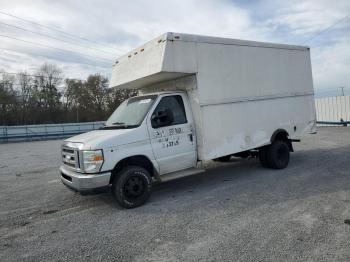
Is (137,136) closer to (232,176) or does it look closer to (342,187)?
(232,176)

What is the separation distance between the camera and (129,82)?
7695 mm

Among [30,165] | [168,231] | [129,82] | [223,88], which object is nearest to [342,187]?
[223,88]

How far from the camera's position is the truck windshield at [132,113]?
639 cm

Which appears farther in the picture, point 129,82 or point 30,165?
point 30,165

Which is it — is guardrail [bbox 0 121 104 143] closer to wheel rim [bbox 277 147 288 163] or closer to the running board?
wheel rim [bbox 277 147 288 163]

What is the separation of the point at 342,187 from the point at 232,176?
2.68 m

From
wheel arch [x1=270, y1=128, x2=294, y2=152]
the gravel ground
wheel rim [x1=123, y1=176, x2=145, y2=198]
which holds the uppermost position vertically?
wheel arch [x1=270, y1=128, x2=294, y2=152]

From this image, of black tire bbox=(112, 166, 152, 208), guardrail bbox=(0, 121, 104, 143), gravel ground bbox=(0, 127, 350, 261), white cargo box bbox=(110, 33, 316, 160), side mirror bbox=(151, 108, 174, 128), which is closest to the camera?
gravel ground bbox=(0, 127, 350, 261)

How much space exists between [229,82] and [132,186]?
11.5 ft

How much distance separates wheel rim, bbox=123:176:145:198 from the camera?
591 cm

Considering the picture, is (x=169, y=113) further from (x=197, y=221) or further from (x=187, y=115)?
(x=197, y=221)

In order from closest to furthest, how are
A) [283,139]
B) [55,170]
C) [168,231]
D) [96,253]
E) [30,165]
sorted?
[96,253]
[168,231]
[283,139]
[55,170]
[30,165]

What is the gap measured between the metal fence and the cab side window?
62.8 ft

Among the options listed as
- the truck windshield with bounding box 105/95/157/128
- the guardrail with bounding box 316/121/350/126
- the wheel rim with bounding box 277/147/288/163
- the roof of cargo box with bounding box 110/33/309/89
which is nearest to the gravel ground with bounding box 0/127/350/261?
the wheel rim with bounding box 277/147/288/163
